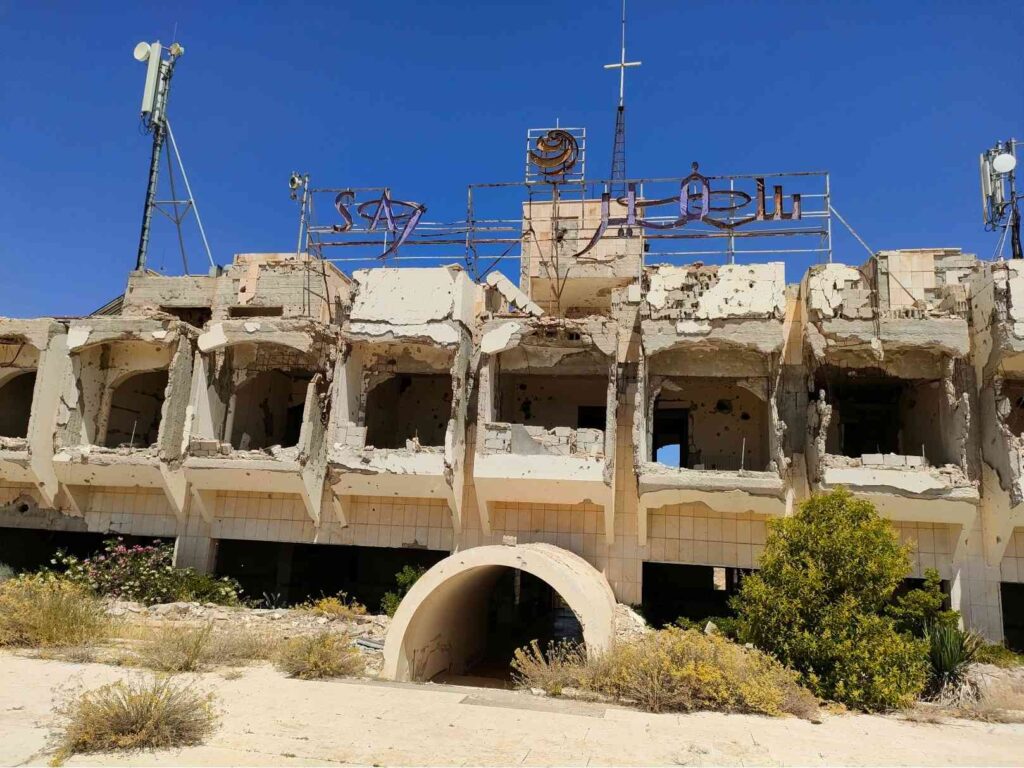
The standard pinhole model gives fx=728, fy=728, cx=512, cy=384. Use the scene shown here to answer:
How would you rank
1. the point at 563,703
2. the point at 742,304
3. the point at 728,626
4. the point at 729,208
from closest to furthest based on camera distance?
the point at 563,703 → the point at 728,626 → the point at 742,304 → the point at 729,208

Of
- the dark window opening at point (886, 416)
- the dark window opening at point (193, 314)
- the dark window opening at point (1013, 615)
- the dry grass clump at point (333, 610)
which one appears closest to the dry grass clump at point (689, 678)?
the dry grass clump at point (333, 610)

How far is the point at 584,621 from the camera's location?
1338cm

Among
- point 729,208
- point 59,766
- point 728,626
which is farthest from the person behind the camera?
point 729,208

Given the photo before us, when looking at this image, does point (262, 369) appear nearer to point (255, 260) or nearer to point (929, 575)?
point (255, 260)

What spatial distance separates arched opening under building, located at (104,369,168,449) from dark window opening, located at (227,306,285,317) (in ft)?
9.42

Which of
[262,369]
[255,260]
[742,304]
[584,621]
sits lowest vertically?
[584,621]

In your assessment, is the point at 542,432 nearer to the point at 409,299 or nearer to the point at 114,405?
the point at 409,299

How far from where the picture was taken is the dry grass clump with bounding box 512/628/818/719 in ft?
34.2

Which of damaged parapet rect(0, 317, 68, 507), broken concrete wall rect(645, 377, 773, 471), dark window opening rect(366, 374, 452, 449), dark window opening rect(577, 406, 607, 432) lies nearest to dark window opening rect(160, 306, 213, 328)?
damaged parapet rect(0, 317, 68, 507)

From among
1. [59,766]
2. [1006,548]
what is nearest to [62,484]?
[59,766]

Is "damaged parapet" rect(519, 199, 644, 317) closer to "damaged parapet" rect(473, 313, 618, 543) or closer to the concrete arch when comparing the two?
"damaged parapet" rect(473, 313, 618, 543)

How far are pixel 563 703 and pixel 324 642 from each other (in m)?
4.52

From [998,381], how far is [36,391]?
24.5 m

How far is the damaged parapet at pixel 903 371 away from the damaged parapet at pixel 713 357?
0.96 m
